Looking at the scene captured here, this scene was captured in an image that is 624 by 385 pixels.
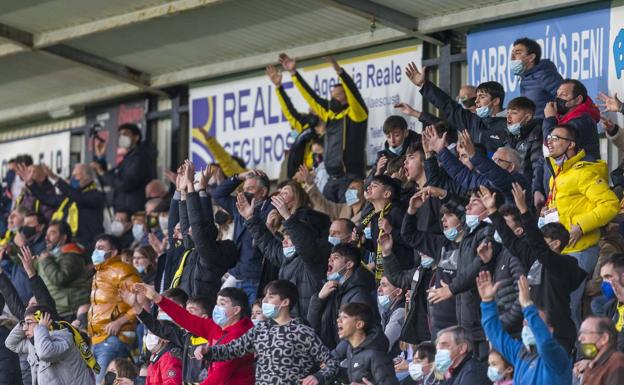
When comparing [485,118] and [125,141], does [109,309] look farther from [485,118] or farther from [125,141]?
[125,141]

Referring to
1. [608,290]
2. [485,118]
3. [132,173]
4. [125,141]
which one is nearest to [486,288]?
[608,290]

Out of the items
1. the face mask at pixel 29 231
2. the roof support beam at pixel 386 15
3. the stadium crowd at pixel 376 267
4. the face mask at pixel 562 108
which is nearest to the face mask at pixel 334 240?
the stadium crowd at pixel 376 267

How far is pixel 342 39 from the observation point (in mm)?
17219

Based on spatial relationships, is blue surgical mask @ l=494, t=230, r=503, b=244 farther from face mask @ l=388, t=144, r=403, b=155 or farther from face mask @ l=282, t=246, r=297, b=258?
face mask @ l=388, t=144, r=403, b=155

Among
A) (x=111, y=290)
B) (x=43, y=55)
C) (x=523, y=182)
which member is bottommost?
(x=111, y=290)

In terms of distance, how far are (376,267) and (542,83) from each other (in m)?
2.13

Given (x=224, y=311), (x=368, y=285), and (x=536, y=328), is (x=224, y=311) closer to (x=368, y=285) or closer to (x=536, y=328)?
(x=368, y=285)

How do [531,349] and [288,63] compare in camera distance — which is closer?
[531,349]

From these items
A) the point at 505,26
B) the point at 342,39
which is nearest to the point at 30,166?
the point at 342,39

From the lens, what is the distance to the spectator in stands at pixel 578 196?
1134 cm

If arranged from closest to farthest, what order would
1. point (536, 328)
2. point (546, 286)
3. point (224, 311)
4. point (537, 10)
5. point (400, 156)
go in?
point (536, 328) < point (546, 286) < point (224, 311) < point (400, 156) < point (537, 10)

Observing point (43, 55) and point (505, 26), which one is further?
point (43, 55)

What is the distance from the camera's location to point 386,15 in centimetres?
1592

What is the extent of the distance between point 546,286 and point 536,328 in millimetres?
1249
